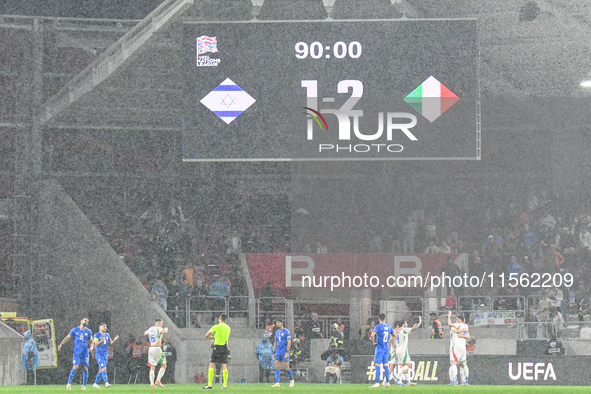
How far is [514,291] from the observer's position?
965 inches

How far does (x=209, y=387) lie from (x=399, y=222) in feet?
36.5

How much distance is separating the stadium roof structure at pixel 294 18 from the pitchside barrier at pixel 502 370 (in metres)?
8.35

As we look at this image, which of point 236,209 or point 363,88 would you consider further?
point 236,209

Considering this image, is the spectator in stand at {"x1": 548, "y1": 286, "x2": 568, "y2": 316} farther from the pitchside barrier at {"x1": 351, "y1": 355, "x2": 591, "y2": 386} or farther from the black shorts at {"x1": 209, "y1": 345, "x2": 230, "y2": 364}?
the black shorts at {"x1": 209, "y1": 345, "x2": 230, "y2": 364}

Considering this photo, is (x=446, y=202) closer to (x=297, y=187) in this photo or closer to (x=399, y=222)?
(x=399, y=222)

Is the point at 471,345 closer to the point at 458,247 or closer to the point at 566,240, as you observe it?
the point at 458,247

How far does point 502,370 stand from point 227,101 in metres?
9.04

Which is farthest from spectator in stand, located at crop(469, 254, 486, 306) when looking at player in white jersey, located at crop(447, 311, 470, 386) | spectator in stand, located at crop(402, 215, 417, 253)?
player in white jersey, located at crop(447, 311, 470, 386)

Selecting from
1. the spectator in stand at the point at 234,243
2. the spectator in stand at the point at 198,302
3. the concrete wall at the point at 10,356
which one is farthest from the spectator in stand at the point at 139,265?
the concrete wall at the point at 10,356

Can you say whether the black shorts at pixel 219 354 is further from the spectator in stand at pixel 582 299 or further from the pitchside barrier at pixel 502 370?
the spectator in stand at pixel 582 299

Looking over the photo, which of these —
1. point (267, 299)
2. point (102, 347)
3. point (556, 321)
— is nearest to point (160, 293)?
point (267, 299)

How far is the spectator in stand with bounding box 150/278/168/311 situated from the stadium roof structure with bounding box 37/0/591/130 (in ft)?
16.8

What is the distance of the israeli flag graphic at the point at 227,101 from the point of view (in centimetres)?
1870

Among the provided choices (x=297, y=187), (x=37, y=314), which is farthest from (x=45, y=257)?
(x=297, y=187)
